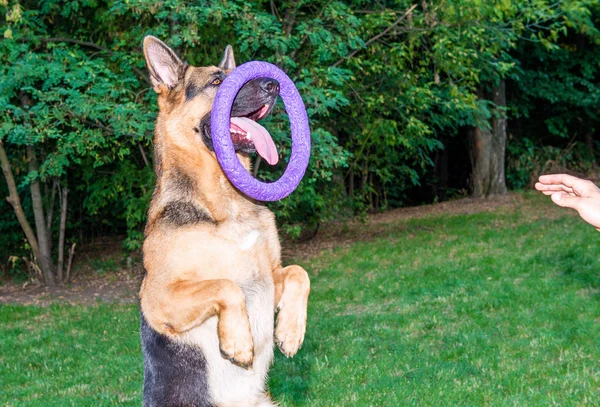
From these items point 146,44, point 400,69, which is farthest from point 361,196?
point 146,44

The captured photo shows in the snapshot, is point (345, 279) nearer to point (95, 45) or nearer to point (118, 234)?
point (95, 45)

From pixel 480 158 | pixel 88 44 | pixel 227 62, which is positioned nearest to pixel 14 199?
pixel 88 44

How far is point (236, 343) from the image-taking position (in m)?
4.15

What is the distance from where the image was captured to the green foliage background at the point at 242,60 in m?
11.3

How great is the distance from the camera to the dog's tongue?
475 centimetres

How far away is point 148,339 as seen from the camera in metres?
4.57

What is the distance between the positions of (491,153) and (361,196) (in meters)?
6.58

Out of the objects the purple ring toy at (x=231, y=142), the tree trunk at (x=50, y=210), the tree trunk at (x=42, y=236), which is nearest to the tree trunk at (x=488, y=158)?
the tree trunk at (x=50, y=210)

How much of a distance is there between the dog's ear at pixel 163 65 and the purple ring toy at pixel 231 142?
63 cm

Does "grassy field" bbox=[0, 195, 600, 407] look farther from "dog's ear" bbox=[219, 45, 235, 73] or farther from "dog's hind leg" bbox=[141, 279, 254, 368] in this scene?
"dog's ear" bbox=[219, 45, 235, 73]

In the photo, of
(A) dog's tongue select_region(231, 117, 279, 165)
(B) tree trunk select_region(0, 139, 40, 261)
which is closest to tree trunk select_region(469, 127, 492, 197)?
(B) tree trunk select_region(0, 139, 40, 261)

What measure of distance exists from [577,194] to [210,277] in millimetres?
2133

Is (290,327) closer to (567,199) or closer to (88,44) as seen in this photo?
(567,199)

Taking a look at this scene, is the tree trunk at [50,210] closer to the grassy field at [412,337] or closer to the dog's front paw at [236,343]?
the grassy field at [412,337]
